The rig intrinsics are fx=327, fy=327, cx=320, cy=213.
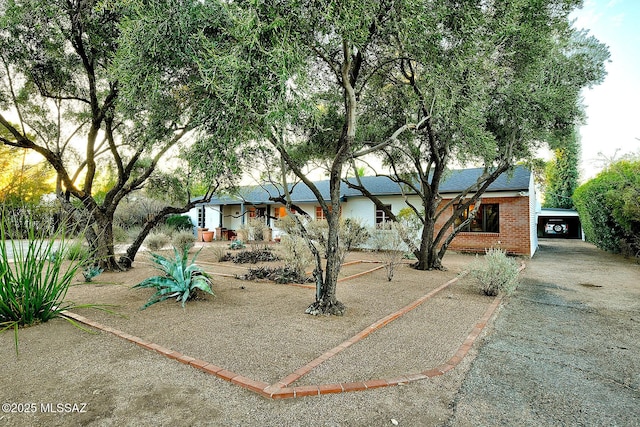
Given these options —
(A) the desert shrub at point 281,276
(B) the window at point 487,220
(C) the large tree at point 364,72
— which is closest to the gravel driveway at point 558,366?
(C) the large tree at point 364,72

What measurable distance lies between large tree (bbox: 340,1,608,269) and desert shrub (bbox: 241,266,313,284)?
433 centimetres

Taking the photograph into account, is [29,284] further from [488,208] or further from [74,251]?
[488,208]

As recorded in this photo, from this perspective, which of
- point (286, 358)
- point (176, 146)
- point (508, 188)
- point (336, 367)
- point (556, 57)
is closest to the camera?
point (336, 367)

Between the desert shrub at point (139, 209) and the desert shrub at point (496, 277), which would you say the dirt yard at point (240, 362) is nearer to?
the desert shrub at point (496, 277)

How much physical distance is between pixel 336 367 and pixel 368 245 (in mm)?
13934

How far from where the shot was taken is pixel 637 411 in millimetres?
2848

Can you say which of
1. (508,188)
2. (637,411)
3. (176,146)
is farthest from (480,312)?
(508,188)

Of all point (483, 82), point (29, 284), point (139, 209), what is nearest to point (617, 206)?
point (483, 82)

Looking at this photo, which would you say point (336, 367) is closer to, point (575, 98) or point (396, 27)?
point (396, 27)

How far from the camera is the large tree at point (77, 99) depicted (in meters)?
6.72

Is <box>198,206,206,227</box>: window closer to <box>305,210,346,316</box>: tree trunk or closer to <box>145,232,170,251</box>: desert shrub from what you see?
<box>145,232,170,251</box>: desert shrub

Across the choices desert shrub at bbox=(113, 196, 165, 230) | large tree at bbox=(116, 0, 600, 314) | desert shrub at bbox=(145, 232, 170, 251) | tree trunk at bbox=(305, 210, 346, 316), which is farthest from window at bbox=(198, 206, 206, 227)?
tree trunk at bbox=(305, 210, 346, 316)

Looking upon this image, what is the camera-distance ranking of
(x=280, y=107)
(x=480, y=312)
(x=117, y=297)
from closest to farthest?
1. (x=280, y=107)
2. (x=480, y=312)
3. (x=117, y=297)

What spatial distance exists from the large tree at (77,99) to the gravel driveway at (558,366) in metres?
4.31
